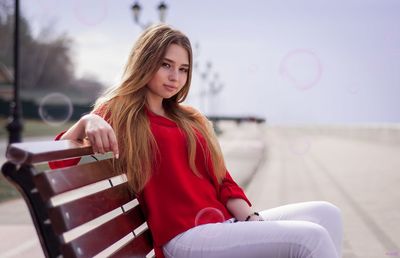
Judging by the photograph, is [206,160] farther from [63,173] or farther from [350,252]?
[350,252]

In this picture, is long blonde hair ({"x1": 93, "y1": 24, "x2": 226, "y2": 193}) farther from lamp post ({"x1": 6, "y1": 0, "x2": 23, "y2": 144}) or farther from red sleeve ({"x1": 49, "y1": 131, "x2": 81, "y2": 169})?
lamp post ({"x1": 6, "y1": 0, "x2": 23, "y2": 144})

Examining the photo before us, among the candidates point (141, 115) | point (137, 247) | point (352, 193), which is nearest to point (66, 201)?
point (137, 247)

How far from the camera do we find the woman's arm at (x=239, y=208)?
8.39 feet

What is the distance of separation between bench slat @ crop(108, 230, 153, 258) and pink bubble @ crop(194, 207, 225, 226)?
0.26 meters

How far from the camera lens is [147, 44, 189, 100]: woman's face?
8.28ft

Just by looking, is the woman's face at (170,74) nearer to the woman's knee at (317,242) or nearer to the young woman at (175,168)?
the young woman at (175,168)

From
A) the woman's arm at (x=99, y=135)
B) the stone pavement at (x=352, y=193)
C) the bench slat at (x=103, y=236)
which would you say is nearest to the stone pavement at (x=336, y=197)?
the stone pavement at (x=352, y=193)

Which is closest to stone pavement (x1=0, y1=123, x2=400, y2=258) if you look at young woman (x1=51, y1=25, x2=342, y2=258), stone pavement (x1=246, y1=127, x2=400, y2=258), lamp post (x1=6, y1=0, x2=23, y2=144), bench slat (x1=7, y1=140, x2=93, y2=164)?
stone pavement (x1=246, y1=127, x2=400, y2=258)

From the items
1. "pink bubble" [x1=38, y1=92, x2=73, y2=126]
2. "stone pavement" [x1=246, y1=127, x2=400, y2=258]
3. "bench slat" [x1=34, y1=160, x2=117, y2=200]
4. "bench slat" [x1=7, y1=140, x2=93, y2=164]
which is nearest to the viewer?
"bench slat" [x1=7, y1=140, x2=93, y2=164]

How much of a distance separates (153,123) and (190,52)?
39 centimetres

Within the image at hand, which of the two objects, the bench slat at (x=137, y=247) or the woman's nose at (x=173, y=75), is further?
the woman's nose at (x=173, y=75)

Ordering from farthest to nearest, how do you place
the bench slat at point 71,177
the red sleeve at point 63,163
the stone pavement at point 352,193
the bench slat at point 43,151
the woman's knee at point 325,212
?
1. the stone pavement at point 352,193
2. the woman's knee at point 325,212
3. the red sleeve at point 63,163
4. the bench slat at point 71,177
5. the bench slat at point 43,151

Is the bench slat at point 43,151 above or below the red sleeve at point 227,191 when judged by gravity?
above

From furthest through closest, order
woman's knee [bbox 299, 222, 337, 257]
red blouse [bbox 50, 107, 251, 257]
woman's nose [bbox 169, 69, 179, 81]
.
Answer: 1. woman's nose [bbox 169, 69, 179, 81]
2. red blouse [bbox 50, 107, 251, 257]
3. woman's knee [bbox 299, 222, 337, 257]
